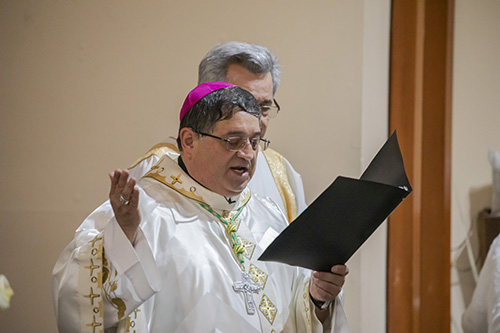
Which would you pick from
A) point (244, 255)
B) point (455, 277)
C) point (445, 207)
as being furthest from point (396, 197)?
point (455, 277)

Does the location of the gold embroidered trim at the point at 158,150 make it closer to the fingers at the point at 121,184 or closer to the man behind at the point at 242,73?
the man behind at the point at 242,73

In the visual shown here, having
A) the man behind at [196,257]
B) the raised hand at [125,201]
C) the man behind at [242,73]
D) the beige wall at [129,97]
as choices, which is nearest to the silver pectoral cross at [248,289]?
the man behind at [196,257]

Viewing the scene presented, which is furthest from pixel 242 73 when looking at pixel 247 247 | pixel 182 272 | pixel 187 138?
pixel 182 272

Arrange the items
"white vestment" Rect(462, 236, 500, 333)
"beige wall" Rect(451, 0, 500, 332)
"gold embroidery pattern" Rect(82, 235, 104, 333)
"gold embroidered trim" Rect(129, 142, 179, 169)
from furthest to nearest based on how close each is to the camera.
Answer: "beige wall" Rect(451, 0, 500, 332), "white vestment" Rect(462, 236, 500, 333), "gold embroidered trim" Rect(129, 142, 179, 169), "gold embroidery pattern" Rect(82, 235, 104, 333)

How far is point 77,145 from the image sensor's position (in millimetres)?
3570

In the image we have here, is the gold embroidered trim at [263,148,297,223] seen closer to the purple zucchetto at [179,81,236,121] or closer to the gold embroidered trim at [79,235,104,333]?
the purple zucchetto at [179,81,236,121]

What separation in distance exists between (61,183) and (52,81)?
574 millimetres

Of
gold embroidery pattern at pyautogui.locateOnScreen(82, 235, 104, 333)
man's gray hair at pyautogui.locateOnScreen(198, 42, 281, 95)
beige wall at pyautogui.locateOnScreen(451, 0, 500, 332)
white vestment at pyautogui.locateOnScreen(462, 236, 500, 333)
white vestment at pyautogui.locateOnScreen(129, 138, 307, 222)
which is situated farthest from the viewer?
beige wall at pyautogui.locateOnScreen(451, 0, 500, 332)

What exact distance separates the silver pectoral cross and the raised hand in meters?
0.46

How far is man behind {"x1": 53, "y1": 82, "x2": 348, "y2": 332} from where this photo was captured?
73.5 inches

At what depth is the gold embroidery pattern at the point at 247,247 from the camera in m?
2.31

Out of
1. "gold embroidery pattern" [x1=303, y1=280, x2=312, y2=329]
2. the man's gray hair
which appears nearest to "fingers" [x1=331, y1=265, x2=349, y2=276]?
"gold embroidery pattern" [x1=303, y1=280, x2=312, y2=329]

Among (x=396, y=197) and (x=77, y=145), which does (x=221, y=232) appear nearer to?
(x=396, y=197)

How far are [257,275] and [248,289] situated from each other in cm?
10
